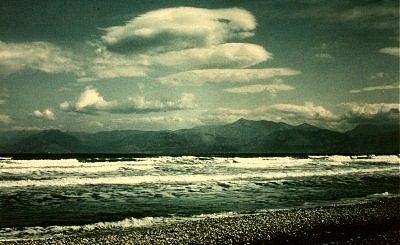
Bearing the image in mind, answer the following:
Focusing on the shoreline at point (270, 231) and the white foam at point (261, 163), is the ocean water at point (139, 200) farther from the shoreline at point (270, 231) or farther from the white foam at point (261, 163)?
the white foam at point (261, 163)

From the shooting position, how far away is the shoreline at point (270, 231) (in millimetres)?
13320

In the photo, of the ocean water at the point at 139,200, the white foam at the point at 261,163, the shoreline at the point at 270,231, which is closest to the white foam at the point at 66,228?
the ocean water at the point at 139,200

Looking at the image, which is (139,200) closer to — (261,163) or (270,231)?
(270,231)

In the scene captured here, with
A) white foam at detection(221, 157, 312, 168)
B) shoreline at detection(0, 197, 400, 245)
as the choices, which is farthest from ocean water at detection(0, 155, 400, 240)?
white foam at detection(221, 157, 312, 168)

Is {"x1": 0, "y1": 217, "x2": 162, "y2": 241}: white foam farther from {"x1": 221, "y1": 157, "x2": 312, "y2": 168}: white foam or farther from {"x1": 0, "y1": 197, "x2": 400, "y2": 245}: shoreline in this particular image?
{"x1": 221, "y1": 157, "x2": 312, "y2": 168}: white foam

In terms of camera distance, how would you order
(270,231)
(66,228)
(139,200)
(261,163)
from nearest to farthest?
(270,231), (66,228), (139,200), (261,163)

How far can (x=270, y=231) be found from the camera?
14758 mm

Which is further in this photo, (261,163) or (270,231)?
(261,163)

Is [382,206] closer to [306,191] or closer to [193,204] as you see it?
[306,191]

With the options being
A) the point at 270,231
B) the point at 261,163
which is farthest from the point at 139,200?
the point at 261,163

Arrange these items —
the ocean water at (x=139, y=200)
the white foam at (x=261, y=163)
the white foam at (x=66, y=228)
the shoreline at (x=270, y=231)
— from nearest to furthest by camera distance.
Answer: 1. the shoreline at (x=270, y=231)
2. the white foam at (x=66, y=228)
3. the ocean water at (x=139, y=200)
4. the white foam at (x=261, y=163)

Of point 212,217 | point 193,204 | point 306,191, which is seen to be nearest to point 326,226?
point 212,217

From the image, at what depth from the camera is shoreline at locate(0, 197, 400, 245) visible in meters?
13.3

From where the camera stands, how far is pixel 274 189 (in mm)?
29031
